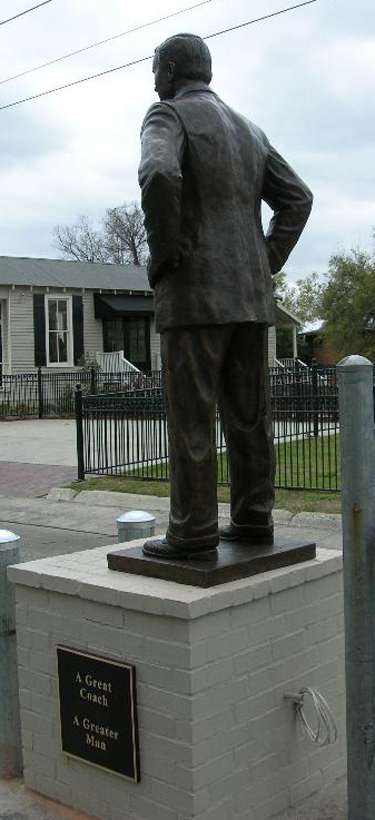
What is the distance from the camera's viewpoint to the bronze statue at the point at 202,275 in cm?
337

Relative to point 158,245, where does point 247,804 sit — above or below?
below

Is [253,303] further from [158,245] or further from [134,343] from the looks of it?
[134,343]

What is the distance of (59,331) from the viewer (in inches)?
1180

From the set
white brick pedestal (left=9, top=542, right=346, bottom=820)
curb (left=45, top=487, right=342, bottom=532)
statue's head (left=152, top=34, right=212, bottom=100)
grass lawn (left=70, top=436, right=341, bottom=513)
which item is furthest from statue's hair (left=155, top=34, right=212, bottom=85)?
grass lawn (left=70, top=436, right=341, bottom=513)

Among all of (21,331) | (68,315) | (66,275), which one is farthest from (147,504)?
(66,275)

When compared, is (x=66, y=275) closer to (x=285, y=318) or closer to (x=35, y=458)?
(x=285, y=318)

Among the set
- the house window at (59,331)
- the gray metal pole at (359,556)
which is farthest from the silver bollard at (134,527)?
the house window at (59,331)

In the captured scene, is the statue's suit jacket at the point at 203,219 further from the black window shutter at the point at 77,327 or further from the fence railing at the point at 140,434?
the black window shutter at the point at 77,327

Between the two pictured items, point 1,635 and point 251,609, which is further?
point 1,635

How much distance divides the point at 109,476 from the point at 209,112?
10076 millimetres

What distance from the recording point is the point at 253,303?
11.6 ft

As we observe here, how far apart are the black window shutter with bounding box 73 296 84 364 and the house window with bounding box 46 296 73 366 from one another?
6.5 inches

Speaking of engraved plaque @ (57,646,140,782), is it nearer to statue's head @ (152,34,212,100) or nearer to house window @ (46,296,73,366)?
statue's head @ (152,34,212,100)

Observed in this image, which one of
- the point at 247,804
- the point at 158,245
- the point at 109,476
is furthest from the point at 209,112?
the point at 109,476
